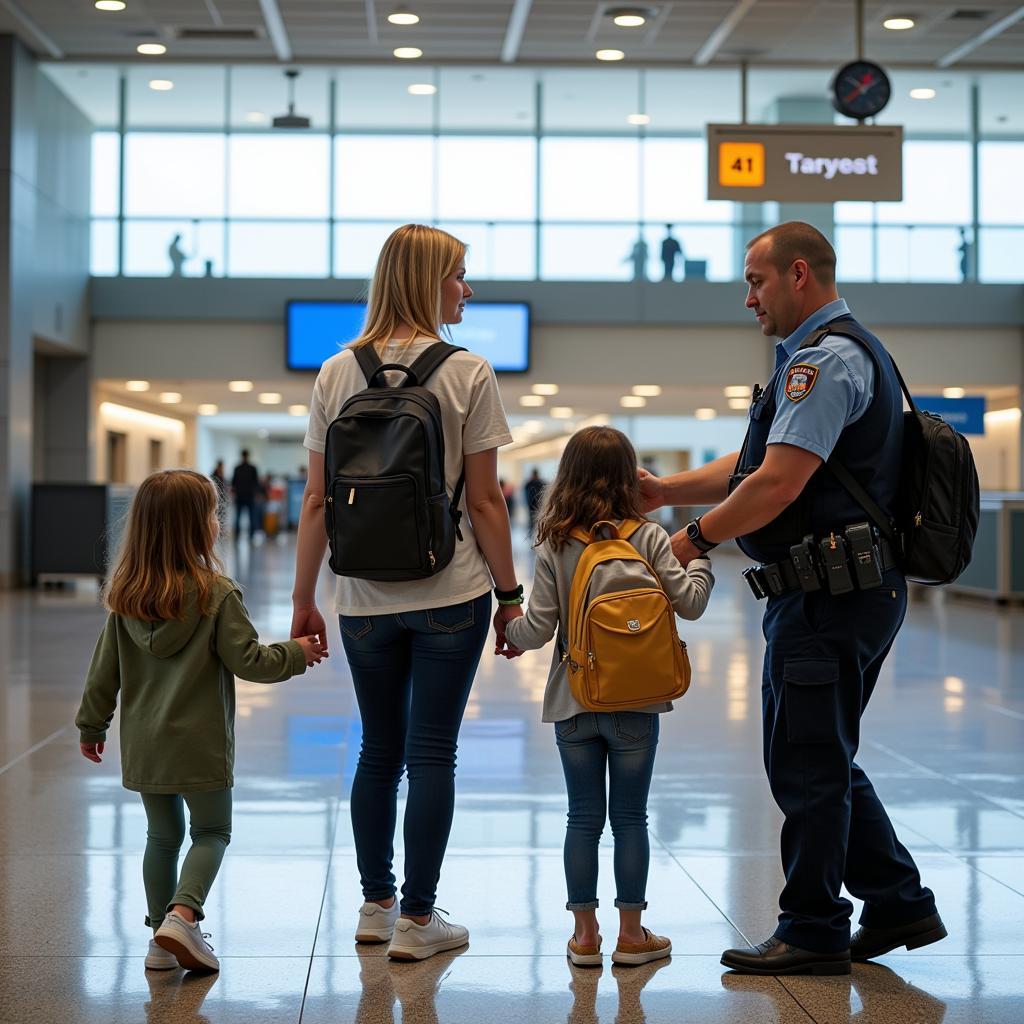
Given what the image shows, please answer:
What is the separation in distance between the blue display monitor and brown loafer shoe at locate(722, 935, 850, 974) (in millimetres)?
16152

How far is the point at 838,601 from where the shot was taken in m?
3.09

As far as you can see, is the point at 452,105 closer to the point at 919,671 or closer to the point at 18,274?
the point at 18,274

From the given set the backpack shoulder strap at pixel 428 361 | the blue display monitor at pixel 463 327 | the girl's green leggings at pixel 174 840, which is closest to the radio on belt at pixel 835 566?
the backpack shoulder strap at pixel 428 361

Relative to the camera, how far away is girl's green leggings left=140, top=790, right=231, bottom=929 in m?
3.18

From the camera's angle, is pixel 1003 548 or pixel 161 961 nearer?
pixel 161 961

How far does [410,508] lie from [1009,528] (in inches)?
470

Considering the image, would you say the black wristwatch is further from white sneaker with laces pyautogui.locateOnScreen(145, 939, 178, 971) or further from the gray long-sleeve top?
white sneaker with laces pyautogui.locateOnScreen(145, 939, 178, 971)

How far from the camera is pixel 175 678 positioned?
3143mm

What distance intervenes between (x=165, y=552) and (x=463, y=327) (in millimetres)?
16307

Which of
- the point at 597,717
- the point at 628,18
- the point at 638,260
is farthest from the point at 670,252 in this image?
the point at 597,717

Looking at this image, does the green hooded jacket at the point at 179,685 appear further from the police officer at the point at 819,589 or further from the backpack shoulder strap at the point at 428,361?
the police officer at the point at 819,589

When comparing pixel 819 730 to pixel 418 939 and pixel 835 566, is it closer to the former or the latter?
pixel 835 566

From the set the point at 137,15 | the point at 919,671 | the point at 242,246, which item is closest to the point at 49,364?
A: the point at 242,246

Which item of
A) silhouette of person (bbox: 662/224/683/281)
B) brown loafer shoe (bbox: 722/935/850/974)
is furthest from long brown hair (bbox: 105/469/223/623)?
silhouette of person (bbox: 662/224/683/281)
